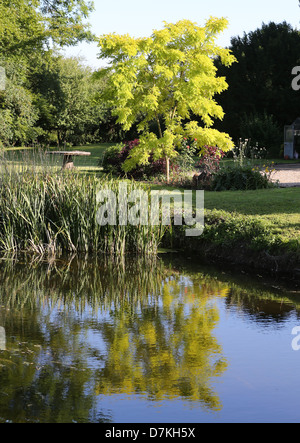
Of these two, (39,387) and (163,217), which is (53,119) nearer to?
(163,217)

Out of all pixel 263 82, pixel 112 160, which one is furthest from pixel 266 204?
pixel 263 82

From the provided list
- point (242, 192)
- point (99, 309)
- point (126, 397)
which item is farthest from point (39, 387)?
point (242, 192)

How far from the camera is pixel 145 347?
620cm

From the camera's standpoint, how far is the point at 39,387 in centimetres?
517

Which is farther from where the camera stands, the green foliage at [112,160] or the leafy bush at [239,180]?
the green foliage at [112,160]

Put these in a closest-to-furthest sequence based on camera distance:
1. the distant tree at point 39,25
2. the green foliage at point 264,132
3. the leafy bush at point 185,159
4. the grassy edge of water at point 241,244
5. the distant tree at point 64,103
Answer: the grassy edge of water at point 241,244
the leafy bush at point 185,159
the distant tree at point 39,25
the green foliage at point 264,132
the distant tree at point 64,103

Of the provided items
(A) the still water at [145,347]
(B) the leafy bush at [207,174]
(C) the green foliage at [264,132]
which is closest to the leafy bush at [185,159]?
(B) the leafy bush at [207,174]

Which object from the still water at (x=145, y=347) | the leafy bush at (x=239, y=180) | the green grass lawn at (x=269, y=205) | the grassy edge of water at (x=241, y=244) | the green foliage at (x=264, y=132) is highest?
the green foliage at (x=264, y=132)

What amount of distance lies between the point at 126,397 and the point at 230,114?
A: 26.8 meters

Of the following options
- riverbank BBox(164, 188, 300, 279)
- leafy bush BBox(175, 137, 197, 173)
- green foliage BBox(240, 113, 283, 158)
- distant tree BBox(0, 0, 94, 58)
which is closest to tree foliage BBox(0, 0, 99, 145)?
distant tree BBox(0, 0, 94, 58)

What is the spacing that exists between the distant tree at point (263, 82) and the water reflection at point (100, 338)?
21.8m

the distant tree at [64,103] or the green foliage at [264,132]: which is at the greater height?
the distant tree at [64,103]

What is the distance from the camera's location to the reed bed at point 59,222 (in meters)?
10.4

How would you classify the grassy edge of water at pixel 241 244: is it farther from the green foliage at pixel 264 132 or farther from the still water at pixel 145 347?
the green foliage at pixel 264 132
